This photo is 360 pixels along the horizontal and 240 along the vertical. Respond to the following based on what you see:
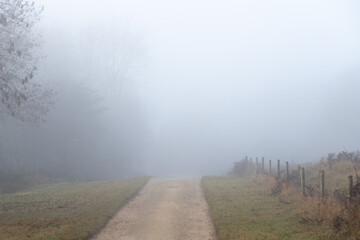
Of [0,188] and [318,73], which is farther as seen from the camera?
[318,73]

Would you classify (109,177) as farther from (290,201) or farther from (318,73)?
(318,73)

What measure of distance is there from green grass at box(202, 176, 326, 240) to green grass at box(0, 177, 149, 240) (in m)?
3.91

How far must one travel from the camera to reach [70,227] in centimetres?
997

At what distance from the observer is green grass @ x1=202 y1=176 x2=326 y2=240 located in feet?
29.2

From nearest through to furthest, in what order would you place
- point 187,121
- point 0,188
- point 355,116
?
point 0,188 < point 355,116 < point 187,121

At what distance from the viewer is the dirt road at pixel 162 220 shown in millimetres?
9727

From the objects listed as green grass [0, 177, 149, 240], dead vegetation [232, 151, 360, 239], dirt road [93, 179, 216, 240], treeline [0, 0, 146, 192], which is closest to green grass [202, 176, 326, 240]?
dead vegetation [232, 151, 360, 239]

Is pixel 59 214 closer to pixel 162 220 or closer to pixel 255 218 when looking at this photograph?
pixel 162 220

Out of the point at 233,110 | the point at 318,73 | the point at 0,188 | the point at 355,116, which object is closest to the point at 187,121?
the point at 233,110

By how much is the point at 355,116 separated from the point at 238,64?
334 ft

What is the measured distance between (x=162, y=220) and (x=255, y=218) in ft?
10.3

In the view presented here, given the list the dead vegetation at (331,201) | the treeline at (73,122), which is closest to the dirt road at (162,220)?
the dead vegetation at (331,201)

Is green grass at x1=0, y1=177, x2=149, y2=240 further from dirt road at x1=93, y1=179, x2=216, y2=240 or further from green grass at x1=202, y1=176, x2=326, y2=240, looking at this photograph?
green grass at x1=202, y1=176, x2=326, y2=240

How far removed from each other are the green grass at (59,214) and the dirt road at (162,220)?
18.7 inches
